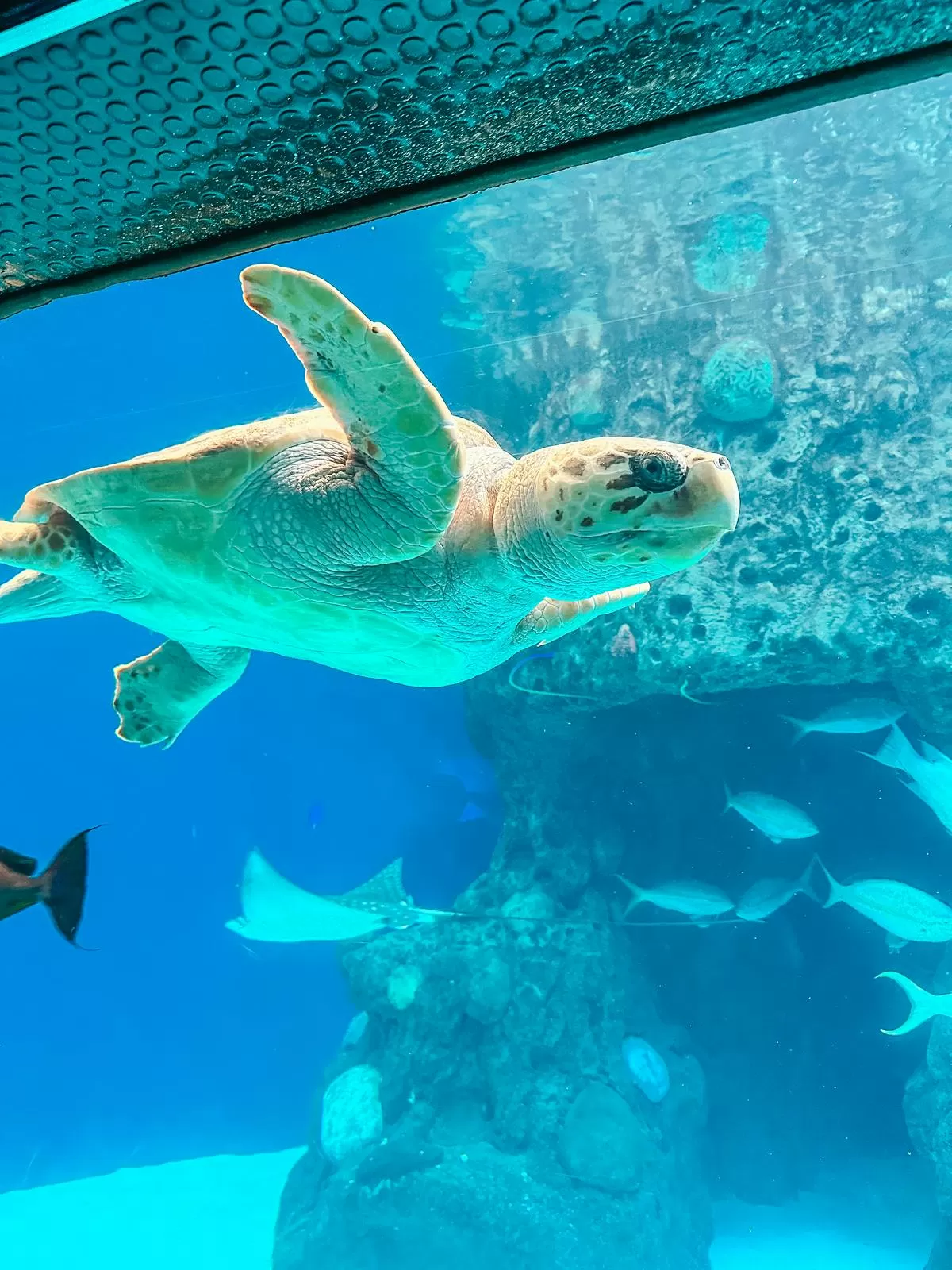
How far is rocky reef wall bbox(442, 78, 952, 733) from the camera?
198 inches

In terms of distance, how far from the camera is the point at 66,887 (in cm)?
239

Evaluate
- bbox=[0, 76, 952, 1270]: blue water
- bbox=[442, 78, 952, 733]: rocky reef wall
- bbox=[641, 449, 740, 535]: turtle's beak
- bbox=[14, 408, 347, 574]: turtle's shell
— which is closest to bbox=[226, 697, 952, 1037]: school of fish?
bbox=[0, 76, 952, 1270]: blue water

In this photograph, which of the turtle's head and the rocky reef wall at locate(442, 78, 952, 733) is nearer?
the turtle's head

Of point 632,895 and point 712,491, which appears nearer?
point 712,491

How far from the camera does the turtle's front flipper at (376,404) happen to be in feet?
4.42

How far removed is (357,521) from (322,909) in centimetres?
598

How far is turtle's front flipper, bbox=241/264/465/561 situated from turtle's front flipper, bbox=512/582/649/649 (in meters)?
1.01

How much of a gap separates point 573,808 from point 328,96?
6.79 meters

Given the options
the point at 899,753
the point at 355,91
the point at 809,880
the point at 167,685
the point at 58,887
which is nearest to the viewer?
the point at 355,91

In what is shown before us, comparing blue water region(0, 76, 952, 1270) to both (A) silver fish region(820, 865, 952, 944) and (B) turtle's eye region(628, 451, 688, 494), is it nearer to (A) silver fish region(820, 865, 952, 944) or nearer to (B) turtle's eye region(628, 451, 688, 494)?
(A) silver fish region(820, 865, 952, 944)

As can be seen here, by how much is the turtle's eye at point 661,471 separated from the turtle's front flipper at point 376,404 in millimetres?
416

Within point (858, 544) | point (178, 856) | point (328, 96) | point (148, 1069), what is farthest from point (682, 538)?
point (148, 1069)

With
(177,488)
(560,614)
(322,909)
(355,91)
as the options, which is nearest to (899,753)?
(560,614)

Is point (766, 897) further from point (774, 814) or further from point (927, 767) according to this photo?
point (927, 767)
